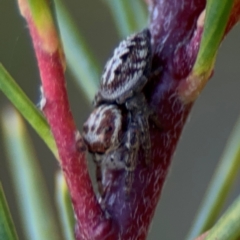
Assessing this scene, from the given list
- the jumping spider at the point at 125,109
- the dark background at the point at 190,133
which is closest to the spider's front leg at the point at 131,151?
the jumping spider at the point at 125,109

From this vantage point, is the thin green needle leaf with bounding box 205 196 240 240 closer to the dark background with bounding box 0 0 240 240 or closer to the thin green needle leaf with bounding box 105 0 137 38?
the thin green needle leaf with bounding box 105 0 137 38

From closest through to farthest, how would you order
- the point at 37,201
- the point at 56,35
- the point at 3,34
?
the point at 56,35 < the point at 37,201 < the point at 3,34

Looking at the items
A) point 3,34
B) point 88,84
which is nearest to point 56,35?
point 88,84

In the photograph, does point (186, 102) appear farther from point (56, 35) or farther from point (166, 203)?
point (166, 203)

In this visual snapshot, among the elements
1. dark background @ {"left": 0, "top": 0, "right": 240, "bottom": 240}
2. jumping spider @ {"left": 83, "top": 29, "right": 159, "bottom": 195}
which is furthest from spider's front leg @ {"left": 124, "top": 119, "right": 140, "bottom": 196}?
dark background @ {"left": 0, "top": 0, "right": 240, "bottom": 240}

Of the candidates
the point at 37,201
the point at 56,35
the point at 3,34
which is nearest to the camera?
the point at 56,35

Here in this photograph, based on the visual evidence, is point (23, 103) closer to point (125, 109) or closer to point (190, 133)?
point (125, 109)
